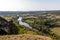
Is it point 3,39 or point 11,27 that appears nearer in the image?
point 3,39

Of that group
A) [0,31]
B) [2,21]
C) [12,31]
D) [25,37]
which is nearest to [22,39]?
[25,37]

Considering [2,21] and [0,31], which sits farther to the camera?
[2,21]

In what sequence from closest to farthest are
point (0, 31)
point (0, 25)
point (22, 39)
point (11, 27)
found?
point (22, 39) → point (0, 31) → point (0, 25) → point (11, 27)

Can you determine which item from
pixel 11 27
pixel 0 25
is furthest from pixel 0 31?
pixel 11 27

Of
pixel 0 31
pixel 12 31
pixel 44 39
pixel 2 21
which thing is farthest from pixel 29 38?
pixel 2 21

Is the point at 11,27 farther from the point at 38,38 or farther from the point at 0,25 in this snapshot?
the point at 38,38

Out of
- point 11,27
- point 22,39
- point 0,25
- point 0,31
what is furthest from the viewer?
point 11,27

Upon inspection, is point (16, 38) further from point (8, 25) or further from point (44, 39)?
point (8, 25)

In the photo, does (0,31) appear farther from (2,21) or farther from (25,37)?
(25,37)
